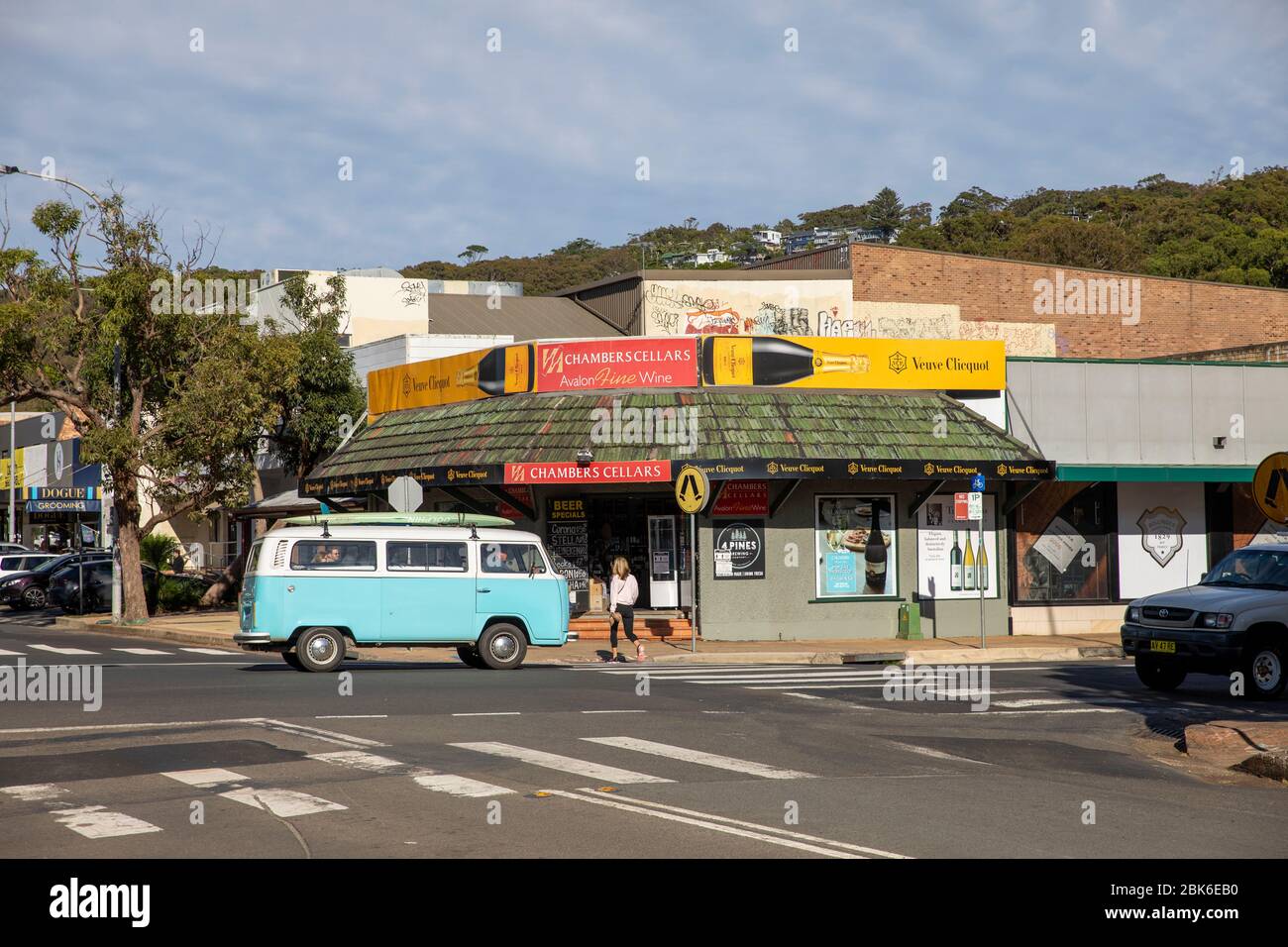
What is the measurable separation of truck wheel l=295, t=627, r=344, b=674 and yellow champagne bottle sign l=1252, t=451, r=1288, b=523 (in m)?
12.5

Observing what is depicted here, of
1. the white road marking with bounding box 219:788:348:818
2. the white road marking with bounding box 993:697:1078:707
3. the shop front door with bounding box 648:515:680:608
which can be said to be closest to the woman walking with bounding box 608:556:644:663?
the shop front door with bounding box 648:515:680:608

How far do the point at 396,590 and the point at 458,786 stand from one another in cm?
993

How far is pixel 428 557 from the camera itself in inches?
826

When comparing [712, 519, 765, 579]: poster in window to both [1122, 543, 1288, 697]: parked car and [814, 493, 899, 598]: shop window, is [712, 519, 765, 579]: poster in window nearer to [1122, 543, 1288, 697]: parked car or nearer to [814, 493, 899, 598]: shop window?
[814, 493, 899, 598]: shop window

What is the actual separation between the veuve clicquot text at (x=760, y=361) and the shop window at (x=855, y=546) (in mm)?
2772

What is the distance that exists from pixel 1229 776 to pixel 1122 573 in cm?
1934

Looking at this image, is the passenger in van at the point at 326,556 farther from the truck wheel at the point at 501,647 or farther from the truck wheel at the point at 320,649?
the truck wheel at the point at 501,647

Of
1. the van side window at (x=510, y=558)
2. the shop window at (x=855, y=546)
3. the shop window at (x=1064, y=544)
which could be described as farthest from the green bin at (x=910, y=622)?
the van side window at (x=510, y=558)

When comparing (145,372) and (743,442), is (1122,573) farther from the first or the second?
(145,372)

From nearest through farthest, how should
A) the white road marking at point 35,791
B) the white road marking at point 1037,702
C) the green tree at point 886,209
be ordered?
the white road marking at point 35,791 < the white road marking at point 1037,702 < the green tree at point 886,209

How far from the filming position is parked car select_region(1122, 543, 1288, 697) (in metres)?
17.9

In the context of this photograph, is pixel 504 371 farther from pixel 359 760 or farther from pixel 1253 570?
pixel 359 760

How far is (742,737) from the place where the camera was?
46.3 feet

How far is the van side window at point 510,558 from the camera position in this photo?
21.3m
